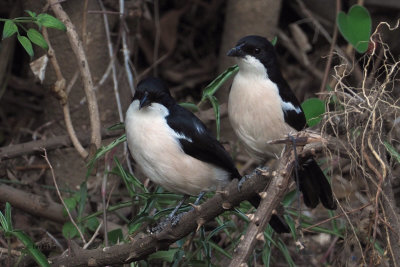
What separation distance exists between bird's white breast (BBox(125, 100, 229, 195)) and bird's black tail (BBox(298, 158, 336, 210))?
2.14ft

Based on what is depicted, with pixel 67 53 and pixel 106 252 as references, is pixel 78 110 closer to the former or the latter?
pixel 67 53

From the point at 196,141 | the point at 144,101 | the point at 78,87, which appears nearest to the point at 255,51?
the point at 196,141

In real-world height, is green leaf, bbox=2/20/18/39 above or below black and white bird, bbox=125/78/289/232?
above

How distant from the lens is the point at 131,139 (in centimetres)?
336

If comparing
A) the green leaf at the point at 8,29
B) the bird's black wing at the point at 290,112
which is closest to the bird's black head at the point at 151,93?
the green leaf at the point at 8,29

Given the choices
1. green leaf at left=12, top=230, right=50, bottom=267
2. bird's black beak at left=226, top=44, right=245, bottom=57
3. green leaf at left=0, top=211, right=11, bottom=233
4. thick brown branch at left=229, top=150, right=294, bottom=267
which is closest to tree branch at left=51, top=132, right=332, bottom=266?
thick brown branch at left=229, top=150, right=294, bottom=267

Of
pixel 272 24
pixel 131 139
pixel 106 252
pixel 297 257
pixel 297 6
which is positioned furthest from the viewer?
pixel 297 6

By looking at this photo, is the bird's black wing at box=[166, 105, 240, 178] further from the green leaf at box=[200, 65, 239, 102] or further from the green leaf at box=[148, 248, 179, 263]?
the green leaf at box=[148, 248, 179, 263]

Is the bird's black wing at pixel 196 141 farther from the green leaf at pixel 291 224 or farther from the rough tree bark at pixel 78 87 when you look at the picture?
the rough tree bark at pixel 78 87

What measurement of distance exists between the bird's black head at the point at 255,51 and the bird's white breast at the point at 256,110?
4 cm

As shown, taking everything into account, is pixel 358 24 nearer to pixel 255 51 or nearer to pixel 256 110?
pixel 255 51

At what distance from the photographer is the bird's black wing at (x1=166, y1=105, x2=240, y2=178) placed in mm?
3465

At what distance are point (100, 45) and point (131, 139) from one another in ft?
5.99

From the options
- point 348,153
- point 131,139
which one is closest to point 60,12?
point 131,139
